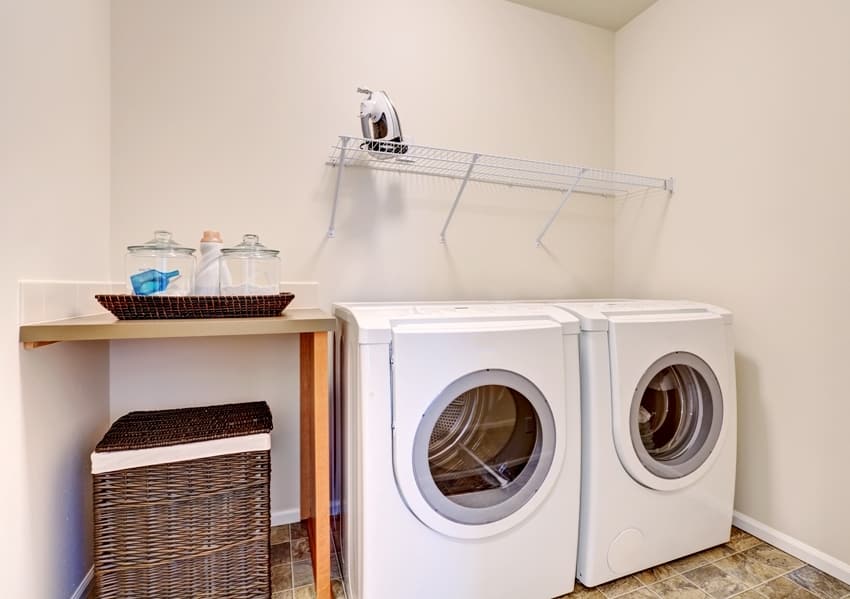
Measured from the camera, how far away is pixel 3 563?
2.91 feet

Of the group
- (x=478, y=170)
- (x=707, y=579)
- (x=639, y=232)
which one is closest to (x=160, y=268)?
(x=478, y=170)

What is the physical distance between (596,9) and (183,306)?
7.81 ft

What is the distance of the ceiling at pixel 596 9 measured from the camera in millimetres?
2072

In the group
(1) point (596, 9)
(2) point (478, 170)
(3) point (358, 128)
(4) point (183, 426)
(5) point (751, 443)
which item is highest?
(1) point (596, 9)

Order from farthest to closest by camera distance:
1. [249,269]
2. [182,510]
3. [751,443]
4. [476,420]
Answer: [751,443] < [249,269] < [476,420] < [182,510]

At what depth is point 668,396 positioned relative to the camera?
4.93 ft

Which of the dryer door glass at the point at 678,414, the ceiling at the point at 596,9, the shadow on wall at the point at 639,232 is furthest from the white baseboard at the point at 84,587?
the ceiling at the point at 596,9

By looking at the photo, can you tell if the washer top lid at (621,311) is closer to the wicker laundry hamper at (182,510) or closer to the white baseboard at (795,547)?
the white baseboard at (795,547)

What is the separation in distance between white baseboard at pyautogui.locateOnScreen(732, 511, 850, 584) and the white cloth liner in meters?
1.87

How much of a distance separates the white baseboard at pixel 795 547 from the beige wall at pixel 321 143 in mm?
1210

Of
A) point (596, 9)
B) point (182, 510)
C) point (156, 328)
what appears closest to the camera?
point (156, 328)

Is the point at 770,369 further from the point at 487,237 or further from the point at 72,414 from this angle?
the point at 72,414

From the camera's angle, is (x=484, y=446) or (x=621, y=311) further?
(x=621, y=311)

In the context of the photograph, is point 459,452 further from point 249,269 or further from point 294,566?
point 249,269
